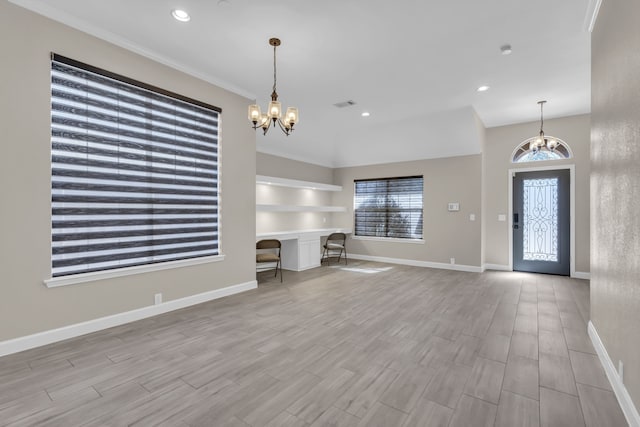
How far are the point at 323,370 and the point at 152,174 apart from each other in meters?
2.99

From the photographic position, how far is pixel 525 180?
21.0ft

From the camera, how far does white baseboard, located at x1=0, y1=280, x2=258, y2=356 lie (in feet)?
8.79

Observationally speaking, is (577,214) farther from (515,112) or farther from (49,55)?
(49,55)

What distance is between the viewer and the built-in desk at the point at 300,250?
666 cm

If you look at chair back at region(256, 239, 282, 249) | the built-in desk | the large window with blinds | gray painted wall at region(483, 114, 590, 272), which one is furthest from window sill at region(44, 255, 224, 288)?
gray painted wall at region(483, 114, 590, 272)

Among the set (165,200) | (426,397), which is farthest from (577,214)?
(165,200)

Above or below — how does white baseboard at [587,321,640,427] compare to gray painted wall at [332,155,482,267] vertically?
below

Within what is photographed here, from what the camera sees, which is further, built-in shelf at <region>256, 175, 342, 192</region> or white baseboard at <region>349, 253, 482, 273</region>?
white baseboard at <region>349, 253, 482, 273</region>

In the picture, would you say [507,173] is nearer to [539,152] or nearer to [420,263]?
[539,152]

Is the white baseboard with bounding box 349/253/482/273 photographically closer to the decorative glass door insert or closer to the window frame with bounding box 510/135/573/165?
the decorative glass door insert

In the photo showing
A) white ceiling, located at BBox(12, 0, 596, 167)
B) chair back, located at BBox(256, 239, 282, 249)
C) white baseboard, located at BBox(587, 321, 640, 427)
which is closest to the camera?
white baseboard, located at BBox(587, 321, 640, 427)

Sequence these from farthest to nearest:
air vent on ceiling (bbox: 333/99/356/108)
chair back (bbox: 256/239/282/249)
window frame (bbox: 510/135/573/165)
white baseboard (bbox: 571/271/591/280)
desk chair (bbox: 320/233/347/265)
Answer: desk chair (bbox: 320/233/347/265) → window frame (bbox: 510/135/573/165) → white baseboard (bbox: 571/271/591/280) → chair back (bbox: 256/239/282/249) → air vent on ceiling (bbox: 333/99/356/108)

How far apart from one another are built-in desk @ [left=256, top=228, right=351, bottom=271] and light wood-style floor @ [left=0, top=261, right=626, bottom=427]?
2517 mm

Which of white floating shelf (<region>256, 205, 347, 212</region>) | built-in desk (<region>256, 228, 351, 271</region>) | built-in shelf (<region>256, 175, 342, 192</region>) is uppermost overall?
built-in shelf (<region>256, 175, 342, 192</region>)
